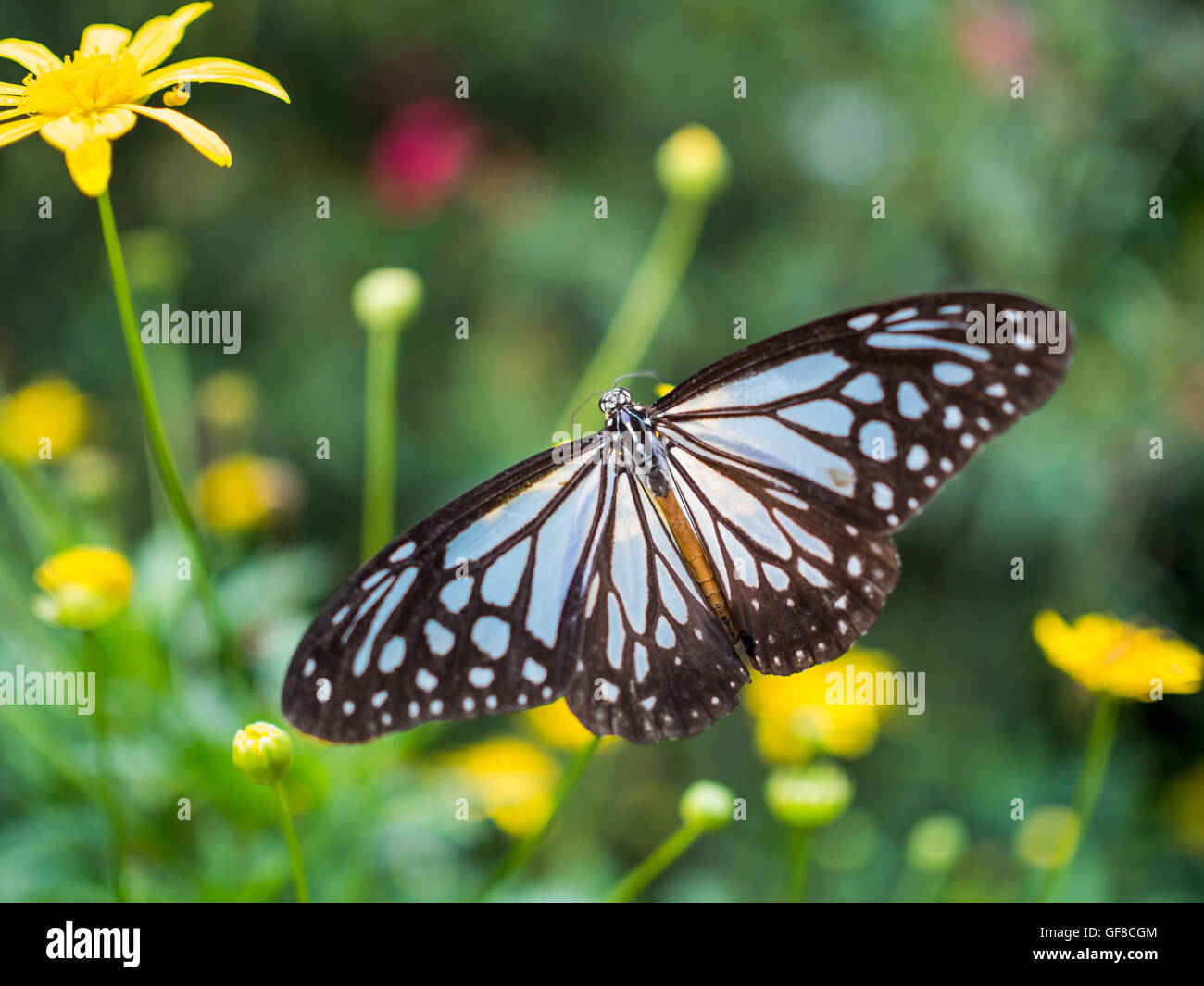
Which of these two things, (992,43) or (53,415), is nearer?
(53,415)

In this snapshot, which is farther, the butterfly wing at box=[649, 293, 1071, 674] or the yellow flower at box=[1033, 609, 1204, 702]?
the yellow flower at box=[1033, 609, 1204, 702]

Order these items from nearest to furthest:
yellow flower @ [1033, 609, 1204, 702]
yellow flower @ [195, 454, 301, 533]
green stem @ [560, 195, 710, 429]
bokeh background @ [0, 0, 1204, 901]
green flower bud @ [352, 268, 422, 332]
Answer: yellow flower @ [1033, 609, 1204, 702] → green flower bud @ [352, 268, 422, 332] → yellow flower @ [195, 454, 301, 533] → green stem @ [560, 195, 710, 429] → bokeh background @ [0, 0, 1204, 901]

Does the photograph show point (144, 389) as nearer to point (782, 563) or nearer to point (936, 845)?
point (782, 563)

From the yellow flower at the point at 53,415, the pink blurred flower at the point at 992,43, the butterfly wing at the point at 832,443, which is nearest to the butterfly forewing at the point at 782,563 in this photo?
the butterfly wing at the point at 832,443

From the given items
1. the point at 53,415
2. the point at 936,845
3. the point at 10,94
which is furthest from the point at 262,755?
the point at 53,415

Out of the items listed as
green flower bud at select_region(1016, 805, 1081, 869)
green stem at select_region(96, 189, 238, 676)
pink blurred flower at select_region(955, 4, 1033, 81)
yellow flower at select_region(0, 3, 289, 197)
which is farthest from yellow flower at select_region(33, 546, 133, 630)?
pink blurred flower at select_region(955, 4, 1033, 81)

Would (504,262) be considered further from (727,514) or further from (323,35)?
(727,514)

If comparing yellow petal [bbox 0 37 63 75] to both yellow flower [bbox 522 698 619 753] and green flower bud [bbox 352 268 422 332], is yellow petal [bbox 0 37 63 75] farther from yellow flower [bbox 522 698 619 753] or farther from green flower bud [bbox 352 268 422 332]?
yellow flower [bbox 522 698 619 753]
